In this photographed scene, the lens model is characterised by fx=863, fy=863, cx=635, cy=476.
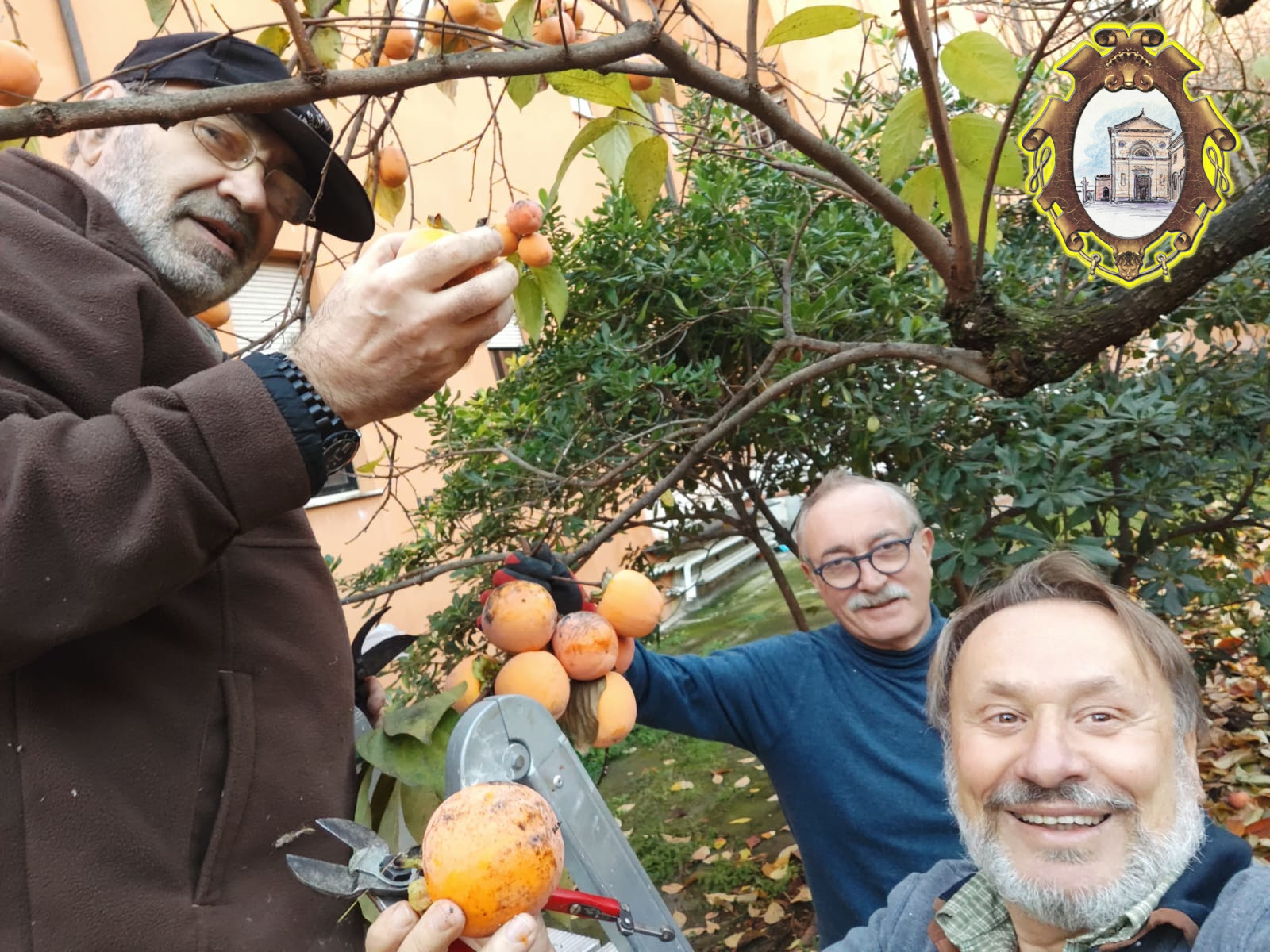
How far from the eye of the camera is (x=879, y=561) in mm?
2088

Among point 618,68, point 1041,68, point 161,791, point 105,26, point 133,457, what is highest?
point 105,26

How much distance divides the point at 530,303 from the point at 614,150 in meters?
0.38

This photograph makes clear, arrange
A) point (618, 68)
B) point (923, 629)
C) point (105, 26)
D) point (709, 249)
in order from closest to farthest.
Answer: point (618, 68)
point (923, 629)
point (709, 249)
point (105, 26)

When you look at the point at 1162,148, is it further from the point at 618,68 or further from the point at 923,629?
the point at 923,629

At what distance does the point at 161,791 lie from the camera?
3.23ft

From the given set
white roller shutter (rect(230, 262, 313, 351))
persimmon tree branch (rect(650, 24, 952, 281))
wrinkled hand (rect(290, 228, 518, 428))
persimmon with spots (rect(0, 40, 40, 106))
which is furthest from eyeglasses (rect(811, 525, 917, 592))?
white roller shutter (rect(230, 262, 313, 351))

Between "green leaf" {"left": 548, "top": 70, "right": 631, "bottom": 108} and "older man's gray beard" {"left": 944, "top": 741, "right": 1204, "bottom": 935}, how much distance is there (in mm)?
1168

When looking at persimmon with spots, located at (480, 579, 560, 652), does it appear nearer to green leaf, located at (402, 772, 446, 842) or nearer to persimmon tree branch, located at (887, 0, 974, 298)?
green leaf, located at (402, 772, 446, 842)

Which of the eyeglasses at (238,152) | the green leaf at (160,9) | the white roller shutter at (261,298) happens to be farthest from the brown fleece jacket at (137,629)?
the white roller shutter at (261,298)

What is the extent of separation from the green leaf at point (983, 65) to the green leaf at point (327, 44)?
3.92 ft

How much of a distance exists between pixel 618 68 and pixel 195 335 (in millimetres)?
717

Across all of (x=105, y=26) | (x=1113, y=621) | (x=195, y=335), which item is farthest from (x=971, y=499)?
(x=105, y=26)

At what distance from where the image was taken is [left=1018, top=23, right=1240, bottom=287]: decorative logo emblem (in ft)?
4.36

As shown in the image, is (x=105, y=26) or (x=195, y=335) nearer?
(x=195, y=335)
